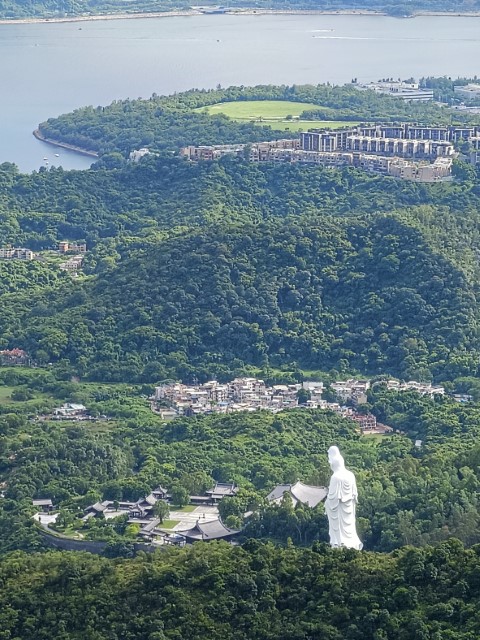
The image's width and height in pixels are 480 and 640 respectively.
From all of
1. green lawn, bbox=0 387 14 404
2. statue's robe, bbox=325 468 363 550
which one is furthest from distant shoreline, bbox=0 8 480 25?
statue's robe, bbox=325 468 363 550

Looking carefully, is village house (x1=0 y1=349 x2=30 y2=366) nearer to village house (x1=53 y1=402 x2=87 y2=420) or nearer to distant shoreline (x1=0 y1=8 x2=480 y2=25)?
village house (x1=53 y1=402 x2=87 y2=420)

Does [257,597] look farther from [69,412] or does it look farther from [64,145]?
[64,145]

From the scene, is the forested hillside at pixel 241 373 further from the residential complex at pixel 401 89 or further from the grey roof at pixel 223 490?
the residential complex at pixel 401 89

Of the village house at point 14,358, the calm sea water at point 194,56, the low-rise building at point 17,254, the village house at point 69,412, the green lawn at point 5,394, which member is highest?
the village house at point 69,412

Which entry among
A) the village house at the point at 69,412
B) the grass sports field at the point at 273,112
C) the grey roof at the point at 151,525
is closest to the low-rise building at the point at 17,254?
the grass sports field at the point at 273,112

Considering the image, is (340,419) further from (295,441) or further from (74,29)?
(74,29)
